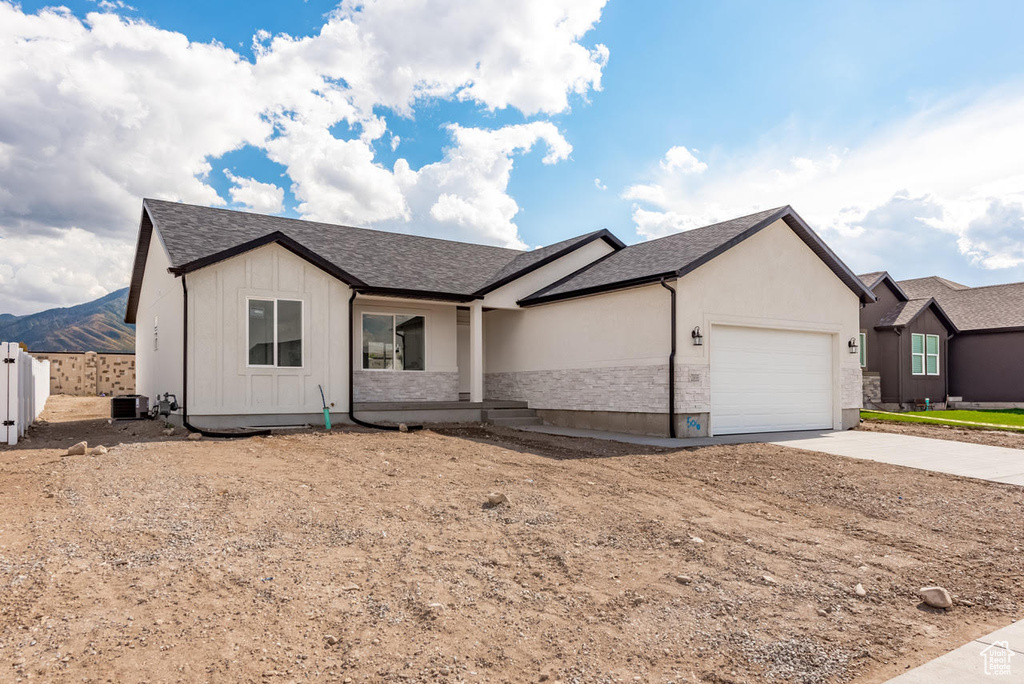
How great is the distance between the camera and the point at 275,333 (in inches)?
499

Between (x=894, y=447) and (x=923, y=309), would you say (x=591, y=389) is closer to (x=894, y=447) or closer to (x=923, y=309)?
(x=894, y=447)

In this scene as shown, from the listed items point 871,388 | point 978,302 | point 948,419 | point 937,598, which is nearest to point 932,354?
point 871,388

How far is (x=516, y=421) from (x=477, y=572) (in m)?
11.0

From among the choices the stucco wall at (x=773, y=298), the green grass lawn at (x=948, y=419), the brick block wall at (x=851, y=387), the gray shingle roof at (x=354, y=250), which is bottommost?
the green grass lawn at (x=948, y=419)

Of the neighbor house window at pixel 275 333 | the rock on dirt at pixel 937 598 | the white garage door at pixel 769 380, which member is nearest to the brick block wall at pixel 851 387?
the white garage door at pixel 769 380

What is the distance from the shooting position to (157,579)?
4.00 meters

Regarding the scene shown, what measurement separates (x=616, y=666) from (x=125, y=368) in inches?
1176

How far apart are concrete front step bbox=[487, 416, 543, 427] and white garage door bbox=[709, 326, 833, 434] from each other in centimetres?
447

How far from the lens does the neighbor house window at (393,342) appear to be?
49.5ft

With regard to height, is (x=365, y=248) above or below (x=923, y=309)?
above

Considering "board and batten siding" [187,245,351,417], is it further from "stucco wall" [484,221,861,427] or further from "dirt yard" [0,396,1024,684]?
"stucco wall" [484,221,861,427]

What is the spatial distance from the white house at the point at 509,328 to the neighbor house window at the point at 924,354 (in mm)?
9792

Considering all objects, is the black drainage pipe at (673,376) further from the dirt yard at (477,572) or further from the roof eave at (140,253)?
the roof eave at (140,253)

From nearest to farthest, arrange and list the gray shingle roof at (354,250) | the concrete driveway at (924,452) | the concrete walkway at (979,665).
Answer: the concrete walkway at (979,665)
the concrete driveway at (924,452)
the gray shingle roof at (354,250)
